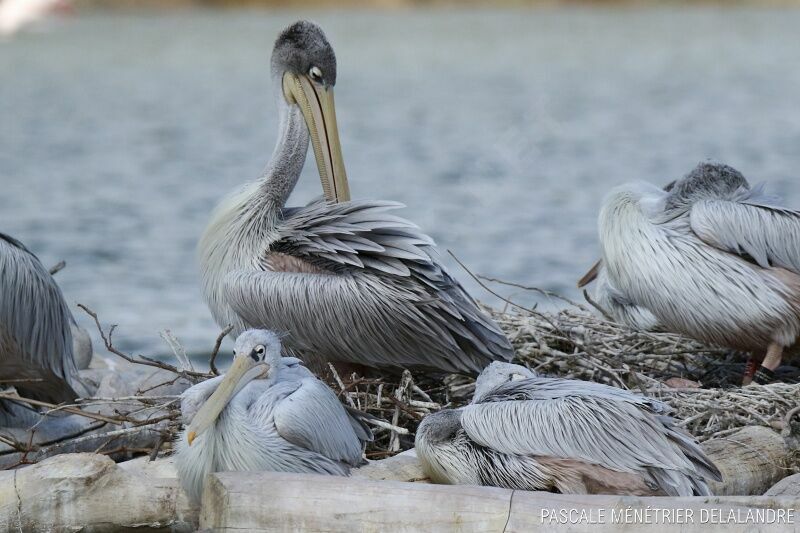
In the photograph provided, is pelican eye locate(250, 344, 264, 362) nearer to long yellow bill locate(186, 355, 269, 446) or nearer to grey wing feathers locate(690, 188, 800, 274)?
long yellow bill locate(186, 355, 269, 446)

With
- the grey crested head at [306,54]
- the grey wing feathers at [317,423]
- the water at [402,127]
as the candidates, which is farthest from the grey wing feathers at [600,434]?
the water at [402,127]

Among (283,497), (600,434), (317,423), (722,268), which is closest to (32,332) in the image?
(317,423)

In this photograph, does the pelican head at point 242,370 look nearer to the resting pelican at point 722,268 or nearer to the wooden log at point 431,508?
the wooden log at point 431,508

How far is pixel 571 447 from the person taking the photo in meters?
4.34

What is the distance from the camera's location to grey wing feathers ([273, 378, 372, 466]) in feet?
14.2

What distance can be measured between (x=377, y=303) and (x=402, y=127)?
21057mm

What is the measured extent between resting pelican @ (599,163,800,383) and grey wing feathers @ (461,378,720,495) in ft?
4.47

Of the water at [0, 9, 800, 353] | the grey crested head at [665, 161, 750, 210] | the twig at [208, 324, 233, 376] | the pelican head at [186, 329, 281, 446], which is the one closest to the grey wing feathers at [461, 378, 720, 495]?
the pelican head at [186, 329, 281, 446]

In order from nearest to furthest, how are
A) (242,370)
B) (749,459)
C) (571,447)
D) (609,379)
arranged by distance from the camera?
(571,447) < (242,370) < (749,459) < (609,379)

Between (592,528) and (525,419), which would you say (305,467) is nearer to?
(525,419)

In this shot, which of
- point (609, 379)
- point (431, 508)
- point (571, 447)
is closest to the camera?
point (431, 508)

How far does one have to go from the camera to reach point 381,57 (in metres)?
39.8

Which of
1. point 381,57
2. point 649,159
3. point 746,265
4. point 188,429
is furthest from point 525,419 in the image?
point 381,57

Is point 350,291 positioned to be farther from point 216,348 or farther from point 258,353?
point 258,353
